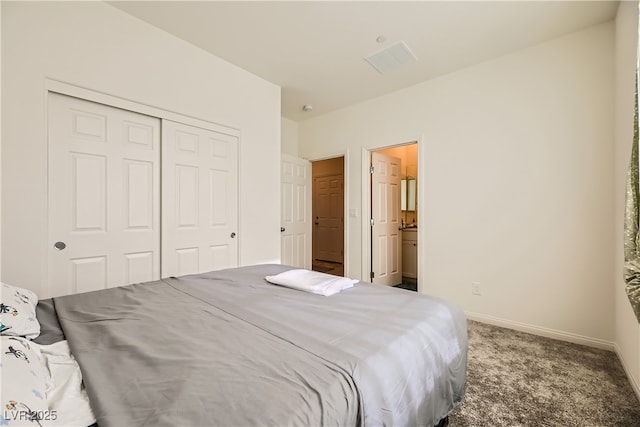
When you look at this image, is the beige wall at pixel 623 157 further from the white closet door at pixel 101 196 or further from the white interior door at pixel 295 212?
the white closet door at pixel 101 196

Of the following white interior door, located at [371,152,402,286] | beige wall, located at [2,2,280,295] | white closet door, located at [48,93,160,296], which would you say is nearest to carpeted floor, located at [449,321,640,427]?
white interior door, located at [371,152,402,286]

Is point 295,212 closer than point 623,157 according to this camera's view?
No

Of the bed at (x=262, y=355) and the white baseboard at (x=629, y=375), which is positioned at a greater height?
the bed at (x=262, y=355)

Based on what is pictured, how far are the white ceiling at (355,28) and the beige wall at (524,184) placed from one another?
29 cm

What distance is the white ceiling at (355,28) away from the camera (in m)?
2.20

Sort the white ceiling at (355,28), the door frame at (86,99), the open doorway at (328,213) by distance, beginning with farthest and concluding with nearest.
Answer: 1. the open doorway at (328,213)
2. the white ceiling at (355,28)
3. the door frame at (86,99)

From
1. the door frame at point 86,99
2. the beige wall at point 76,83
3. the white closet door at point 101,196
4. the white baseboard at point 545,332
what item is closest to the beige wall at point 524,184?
the white baseboard at point 545,332

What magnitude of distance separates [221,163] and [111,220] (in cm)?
113

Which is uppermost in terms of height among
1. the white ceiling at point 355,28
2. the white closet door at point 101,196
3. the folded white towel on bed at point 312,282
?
the white ceiling at point 355,28

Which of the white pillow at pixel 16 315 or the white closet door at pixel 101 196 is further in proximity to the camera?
the white closet door at pixel 101 196

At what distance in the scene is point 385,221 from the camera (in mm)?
4305

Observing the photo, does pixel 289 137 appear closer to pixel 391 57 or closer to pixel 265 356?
pixel 391 57

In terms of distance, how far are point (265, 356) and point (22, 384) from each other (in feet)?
1.85

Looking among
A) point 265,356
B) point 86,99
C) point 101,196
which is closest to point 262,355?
point 265,356
